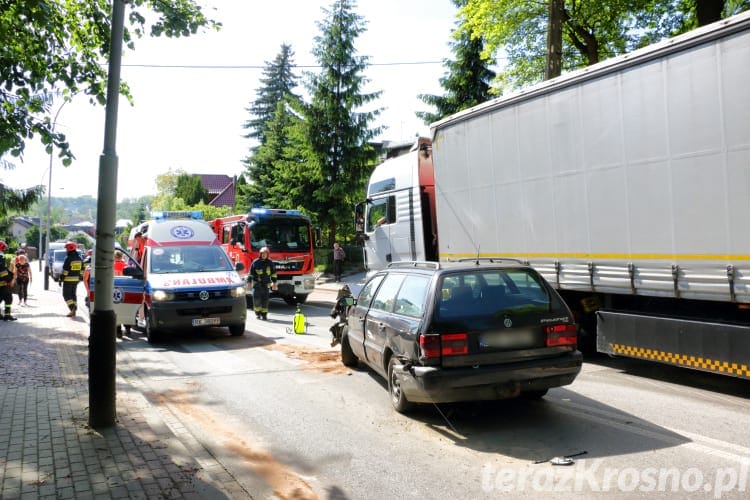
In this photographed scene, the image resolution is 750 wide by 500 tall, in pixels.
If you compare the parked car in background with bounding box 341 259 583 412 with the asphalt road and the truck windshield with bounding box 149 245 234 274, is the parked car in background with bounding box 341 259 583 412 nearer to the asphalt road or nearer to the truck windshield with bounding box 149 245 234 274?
the asphalt road

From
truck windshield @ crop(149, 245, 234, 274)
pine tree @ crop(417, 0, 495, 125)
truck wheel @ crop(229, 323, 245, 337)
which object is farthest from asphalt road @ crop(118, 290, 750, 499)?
pine tree @ crop(417, 0, 495, 125)

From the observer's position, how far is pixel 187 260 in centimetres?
1227

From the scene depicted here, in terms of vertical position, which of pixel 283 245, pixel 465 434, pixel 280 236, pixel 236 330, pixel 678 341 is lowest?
pixel 465 434

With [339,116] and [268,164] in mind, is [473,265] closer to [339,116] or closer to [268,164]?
[339,116]

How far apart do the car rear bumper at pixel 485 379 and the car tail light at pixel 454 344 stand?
6.0 inches

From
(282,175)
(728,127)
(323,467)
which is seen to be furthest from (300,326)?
(282,175)

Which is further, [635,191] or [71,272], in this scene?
[71,272]

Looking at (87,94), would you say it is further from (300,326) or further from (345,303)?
(300,326)

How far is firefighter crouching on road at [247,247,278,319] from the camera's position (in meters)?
14.7

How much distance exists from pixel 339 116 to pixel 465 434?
26022mm

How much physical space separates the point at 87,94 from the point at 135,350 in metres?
4.45

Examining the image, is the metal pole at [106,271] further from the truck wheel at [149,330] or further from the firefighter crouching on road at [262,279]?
the firefighter crouching on road at [262,279]

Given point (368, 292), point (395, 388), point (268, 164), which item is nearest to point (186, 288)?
point (368, 292)

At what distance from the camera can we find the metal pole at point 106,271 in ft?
17.9
